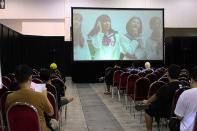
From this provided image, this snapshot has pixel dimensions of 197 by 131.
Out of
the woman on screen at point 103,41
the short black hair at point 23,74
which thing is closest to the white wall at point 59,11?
the woman on screen at point 103,41

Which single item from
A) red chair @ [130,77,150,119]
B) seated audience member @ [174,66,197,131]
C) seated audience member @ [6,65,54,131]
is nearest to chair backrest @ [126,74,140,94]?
red chair @ [130,77,150,119]

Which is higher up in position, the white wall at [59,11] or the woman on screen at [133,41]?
the white wall at [59,11]

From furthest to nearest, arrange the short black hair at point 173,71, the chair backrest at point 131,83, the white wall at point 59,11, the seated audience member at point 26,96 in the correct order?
the white wall at point 59,11
the chair backrest at point 131,83
the short black hair at point 173,71
the seated audience member at point 26,96

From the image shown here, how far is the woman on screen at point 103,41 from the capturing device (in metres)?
12.9

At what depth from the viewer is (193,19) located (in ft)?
52.4

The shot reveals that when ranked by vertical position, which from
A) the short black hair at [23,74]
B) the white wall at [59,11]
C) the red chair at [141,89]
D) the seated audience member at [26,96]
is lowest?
the red chair at [141,89]

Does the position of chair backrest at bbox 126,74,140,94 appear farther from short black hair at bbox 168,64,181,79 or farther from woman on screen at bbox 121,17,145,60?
woman on screen at bbox 121,17,145,60

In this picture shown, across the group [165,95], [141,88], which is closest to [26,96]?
[165,95]

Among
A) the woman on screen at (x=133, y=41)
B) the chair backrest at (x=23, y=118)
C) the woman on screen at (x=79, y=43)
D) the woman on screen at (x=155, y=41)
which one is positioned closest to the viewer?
the chair backrest at (x=23, y=118)

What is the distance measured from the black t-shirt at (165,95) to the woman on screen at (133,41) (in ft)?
30.5

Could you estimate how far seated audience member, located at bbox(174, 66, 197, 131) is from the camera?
258 centimetres

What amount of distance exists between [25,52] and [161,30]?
287 inches

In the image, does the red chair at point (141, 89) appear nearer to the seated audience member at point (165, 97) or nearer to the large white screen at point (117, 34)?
the seated audience member at point (165, 97)

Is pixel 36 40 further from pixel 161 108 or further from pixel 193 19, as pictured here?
pixel 161 108
